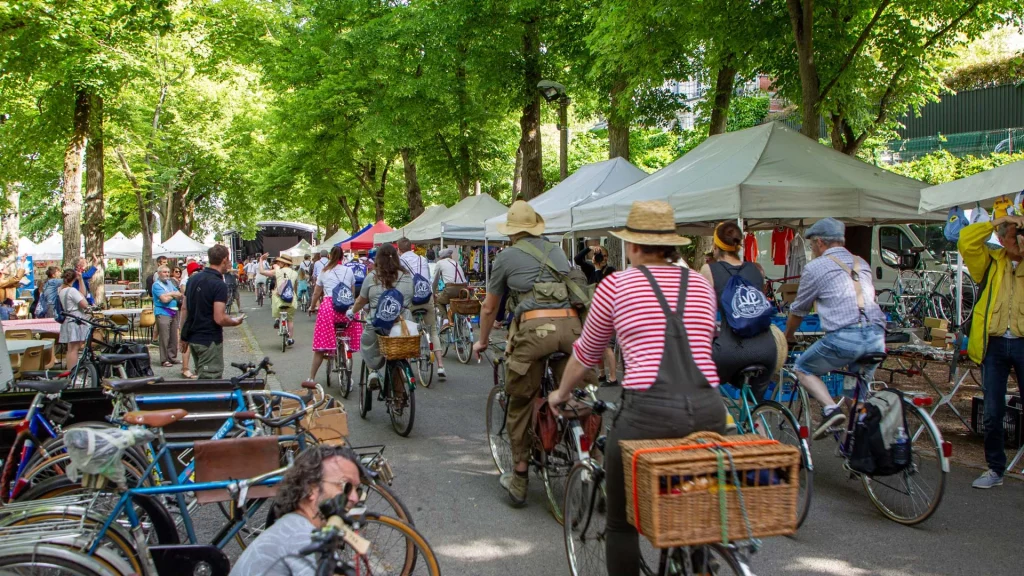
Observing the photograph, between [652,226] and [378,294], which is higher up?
[652,226]

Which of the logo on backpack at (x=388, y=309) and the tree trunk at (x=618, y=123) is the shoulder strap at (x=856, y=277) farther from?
the tree trunk at (x=618, y=123)

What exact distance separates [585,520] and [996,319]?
355 centimetres

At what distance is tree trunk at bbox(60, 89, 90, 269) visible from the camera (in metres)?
16.6

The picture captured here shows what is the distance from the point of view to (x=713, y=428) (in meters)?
3.00

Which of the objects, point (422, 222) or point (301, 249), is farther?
point (301, 249)

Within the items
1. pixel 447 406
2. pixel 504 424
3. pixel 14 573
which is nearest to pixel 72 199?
pixel 447 406

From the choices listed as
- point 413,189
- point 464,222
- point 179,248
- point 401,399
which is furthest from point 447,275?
point 179,248

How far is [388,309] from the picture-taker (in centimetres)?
754

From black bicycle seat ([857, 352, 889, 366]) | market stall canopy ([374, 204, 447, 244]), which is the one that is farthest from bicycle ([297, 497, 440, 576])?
market stall canopy ([374, 204, 447, 244])

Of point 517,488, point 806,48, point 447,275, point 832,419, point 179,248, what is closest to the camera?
point 832,419

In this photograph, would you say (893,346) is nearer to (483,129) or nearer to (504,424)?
(504,424)

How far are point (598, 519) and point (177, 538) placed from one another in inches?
76.7

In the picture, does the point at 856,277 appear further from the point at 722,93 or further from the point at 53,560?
the point at 722,93

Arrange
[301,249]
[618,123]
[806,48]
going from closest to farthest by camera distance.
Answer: [806,48]
[618,123]
[301,249]
